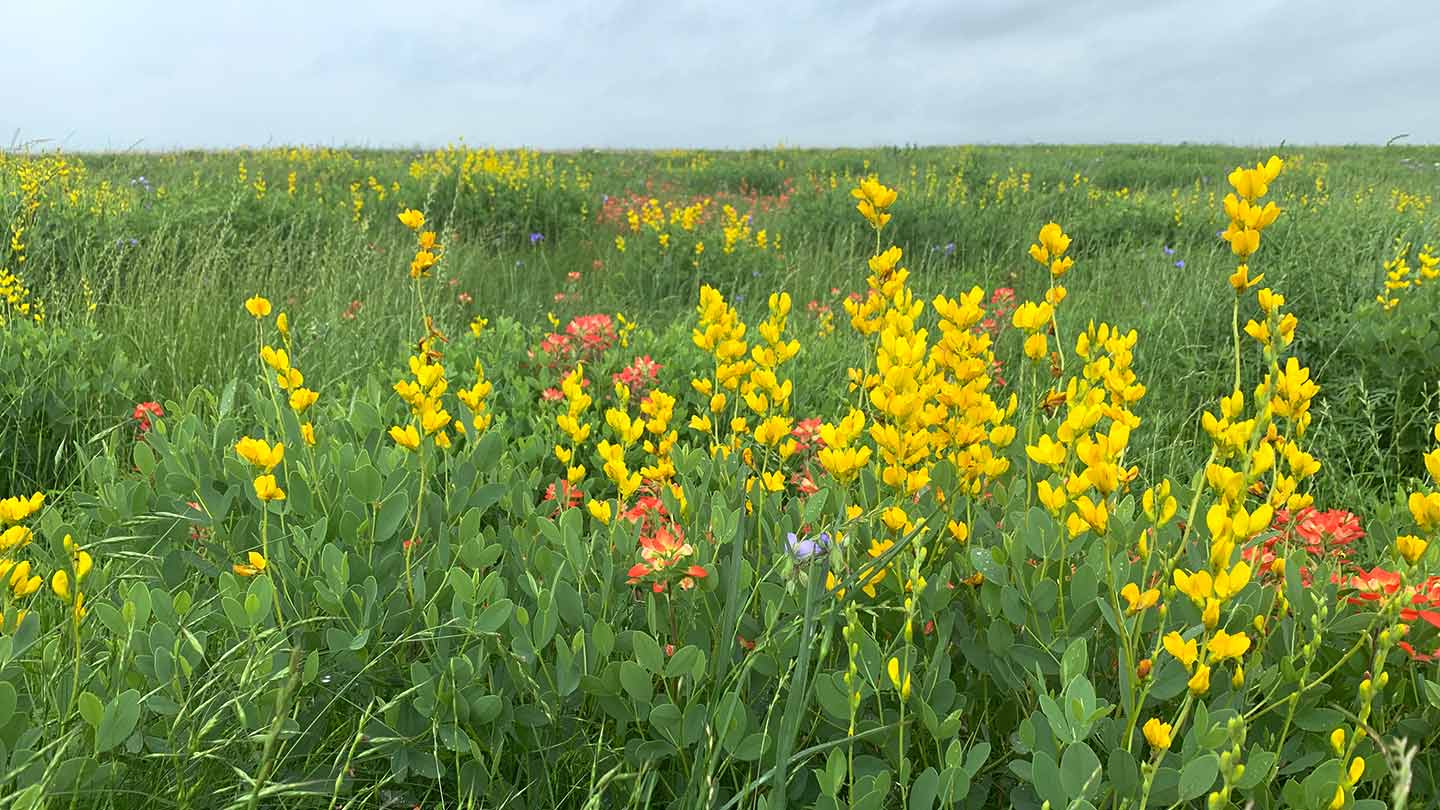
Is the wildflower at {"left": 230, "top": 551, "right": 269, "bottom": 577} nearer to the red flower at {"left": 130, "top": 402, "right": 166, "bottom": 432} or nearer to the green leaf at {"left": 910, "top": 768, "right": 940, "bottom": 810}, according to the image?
the red flower at {"left": 130, "top": 402, "right": 166, "bottom": 432}

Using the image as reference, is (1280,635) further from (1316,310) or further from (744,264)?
(744,264)

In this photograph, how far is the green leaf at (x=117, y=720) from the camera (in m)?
1.12

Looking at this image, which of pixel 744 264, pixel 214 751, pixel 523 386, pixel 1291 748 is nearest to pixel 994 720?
pixel 1291 748

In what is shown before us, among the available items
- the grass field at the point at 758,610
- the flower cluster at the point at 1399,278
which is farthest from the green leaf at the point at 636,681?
the flower cluster at the point at 1399,278

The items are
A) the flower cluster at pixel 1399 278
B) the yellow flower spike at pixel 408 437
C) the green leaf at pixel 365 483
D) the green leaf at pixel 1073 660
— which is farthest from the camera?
the flower cluster at pixel 1399 278

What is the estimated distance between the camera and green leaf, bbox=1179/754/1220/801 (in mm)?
981

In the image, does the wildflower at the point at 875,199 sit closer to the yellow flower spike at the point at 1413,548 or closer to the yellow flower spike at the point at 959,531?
the yellow flower spike at the point at 959,531

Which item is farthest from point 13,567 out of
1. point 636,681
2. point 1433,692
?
point 1433,692

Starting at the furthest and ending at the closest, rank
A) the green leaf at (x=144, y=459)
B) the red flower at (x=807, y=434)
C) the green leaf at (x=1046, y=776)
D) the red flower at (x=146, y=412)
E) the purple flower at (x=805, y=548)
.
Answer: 1. the red flower at (x=146, y=412)
2. the red flower at (x=807, y=434)
3. the green leaf at (x=144, y=459)
4. the purple flower at (x=805, y=548)
5. the green leaf at (x=1046, y=776)

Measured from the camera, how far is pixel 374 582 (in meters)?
1.35

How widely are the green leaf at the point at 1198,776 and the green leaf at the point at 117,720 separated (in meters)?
1.26

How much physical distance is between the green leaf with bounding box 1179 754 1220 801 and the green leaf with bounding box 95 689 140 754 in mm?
1257

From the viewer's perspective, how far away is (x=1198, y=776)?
1.00m

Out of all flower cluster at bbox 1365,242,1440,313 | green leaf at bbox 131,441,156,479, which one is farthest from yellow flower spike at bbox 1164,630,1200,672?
flower cluster at bbox 1365,242,1440,313
